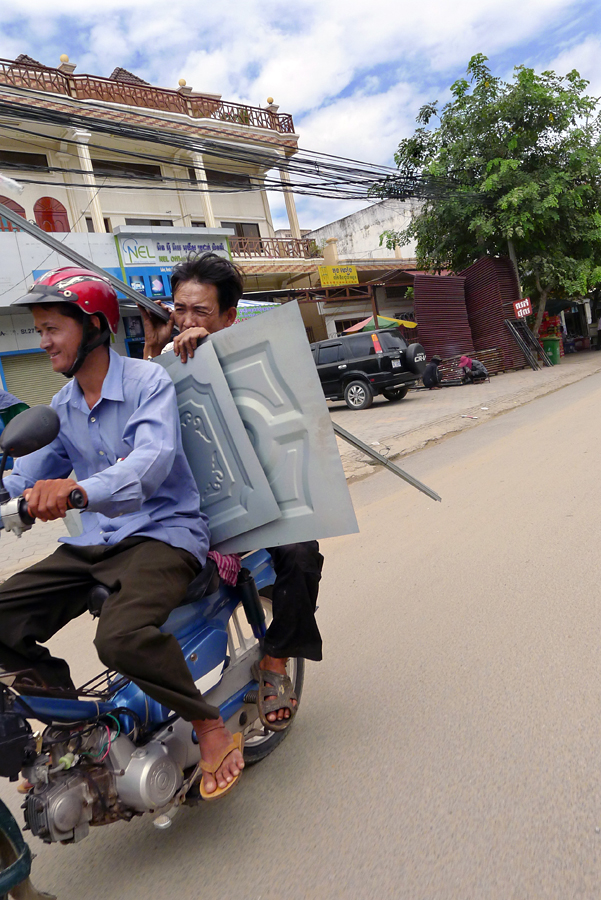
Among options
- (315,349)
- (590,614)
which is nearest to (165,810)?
(590,614)

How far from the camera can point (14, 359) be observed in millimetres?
15203

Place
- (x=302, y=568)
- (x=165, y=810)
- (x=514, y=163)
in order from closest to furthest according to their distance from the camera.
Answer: (x=165, y=810), (x=302, y=568), (x=514, y=163)

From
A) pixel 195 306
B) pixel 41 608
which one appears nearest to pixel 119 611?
pixel 41 608

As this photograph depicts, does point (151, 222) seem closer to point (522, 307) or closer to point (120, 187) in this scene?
point (120, 187)

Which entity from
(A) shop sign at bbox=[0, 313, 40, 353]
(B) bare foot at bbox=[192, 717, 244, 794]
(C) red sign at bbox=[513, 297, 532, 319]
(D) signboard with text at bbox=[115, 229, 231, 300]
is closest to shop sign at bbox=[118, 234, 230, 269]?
(D) signboard with text at bbox=[115, 229, 231, 300]

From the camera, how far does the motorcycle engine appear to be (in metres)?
1.74

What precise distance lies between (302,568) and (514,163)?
19777 mm

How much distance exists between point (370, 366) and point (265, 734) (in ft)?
43.7

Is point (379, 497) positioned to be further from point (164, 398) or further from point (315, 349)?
point (315, 349)

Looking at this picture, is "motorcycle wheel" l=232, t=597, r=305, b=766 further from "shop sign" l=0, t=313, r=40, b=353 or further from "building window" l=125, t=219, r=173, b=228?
"building window" l=125, t=219, r=173, b=228

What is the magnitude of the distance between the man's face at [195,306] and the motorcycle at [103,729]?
1.03m

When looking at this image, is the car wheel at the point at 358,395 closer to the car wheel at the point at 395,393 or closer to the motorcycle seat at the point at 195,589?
the car wheel at the point at 395,393

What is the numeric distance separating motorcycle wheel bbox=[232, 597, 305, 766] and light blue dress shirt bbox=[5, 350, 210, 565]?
710 millimetres

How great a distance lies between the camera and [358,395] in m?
15.6
